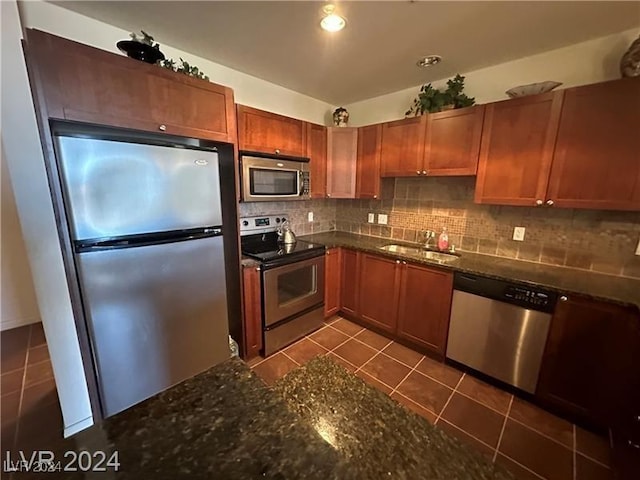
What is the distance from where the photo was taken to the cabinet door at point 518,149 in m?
1.84

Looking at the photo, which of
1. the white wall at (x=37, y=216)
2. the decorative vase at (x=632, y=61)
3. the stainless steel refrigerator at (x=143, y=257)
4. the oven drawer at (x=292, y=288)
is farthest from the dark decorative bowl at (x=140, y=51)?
the decorative vase at (x=632, y=61)

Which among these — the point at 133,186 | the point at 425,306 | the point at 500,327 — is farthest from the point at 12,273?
the point at 500,327

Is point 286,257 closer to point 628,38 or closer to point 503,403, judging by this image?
point 503,403

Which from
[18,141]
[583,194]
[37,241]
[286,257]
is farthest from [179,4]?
[583,194]

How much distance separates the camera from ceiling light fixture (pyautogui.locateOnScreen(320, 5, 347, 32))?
154 cm

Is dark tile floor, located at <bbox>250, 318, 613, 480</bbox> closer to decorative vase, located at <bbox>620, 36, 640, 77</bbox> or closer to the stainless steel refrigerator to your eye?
the stainless steel refrigerator

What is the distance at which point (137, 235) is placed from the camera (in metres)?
1.53

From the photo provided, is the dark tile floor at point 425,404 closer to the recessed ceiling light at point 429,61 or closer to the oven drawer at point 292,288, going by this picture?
the oven drawer at point 292,288

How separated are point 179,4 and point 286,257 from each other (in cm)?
179

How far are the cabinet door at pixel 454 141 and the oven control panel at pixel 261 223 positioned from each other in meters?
1.57

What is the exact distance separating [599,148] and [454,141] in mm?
886

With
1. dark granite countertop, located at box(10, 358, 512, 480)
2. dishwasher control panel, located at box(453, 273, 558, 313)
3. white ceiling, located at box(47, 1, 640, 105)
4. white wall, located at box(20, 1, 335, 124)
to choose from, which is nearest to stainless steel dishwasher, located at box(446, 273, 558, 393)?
dishwasher control panel, located at box(453, 273, 558, 313)

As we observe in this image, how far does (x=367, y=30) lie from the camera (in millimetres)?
1752

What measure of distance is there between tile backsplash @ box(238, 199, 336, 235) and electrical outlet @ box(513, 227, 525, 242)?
202 cm
